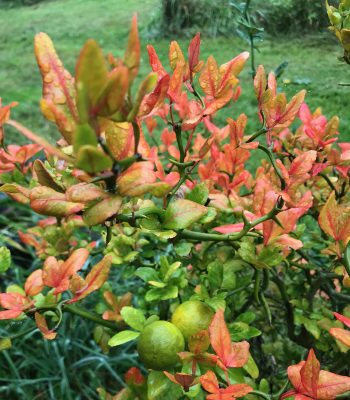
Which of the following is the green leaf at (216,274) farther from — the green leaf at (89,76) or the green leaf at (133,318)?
the green leaf at (89,76)

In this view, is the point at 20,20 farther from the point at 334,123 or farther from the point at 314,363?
the point at 314,363

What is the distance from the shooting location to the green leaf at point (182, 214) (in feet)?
1.67

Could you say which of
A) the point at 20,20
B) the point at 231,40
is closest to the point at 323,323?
the point at 231,40

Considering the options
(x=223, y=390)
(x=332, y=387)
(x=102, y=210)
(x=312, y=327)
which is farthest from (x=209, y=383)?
(x=312, y=327)

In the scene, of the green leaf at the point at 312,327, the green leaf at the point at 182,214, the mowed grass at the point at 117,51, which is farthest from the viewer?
the mowed grass at the point at 117,51

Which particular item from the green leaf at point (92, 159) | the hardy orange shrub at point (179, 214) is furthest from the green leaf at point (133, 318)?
the green leaf at point (92, 159)

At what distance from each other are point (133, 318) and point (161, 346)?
91 millimetres

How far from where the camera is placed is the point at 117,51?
2.99 metres

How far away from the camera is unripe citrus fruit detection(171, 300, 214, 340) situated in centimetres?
59

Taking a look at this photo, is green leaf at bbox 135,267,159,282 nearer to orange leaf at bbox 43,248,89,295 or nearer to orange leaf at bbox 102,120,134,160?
orange leaf at bbox 43,248,89,295

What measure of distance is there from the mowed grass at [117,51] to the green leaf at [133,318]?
232 mm

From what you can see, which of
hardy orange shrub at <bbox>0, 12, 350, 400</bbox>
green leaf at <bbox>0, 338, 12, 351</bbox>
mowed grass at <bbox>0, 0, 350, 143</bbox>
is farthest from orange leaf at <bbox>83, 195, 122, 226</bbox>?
green leaf at <bbox>0, 338, 12, 351</bbox>

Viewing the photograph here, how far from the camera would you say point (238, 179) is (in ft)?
2.73

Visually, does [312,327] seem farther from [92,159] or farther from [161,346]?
[92,159]
